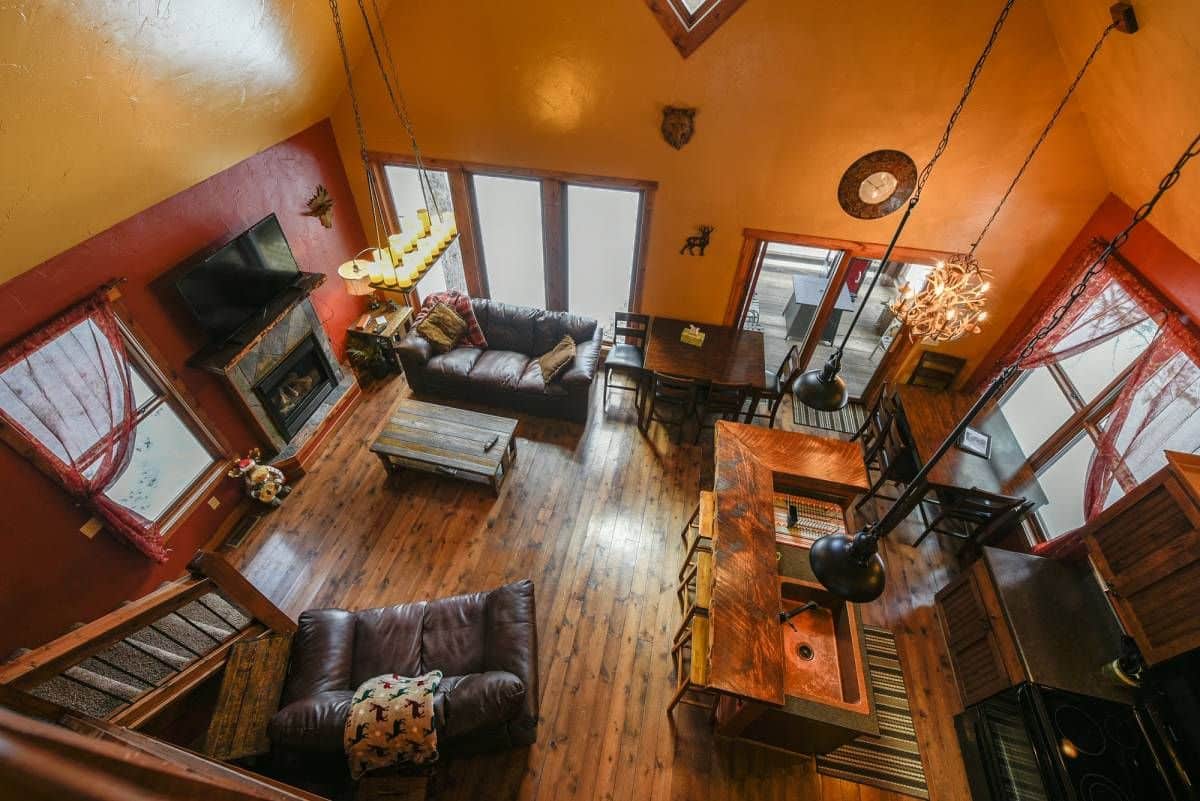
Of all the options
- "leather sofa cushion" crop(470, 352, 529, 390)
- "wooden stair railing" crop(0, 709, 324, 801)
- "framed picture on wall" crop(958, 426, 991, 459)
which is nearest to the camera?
"wooden stair railing" crop(0, 709, 324, 801)

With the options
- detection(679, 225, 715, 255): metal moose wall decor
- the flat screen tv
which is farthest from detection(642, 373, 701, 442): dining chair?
the flat screen tv

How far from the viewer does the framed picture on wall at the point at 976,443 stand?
12.5 ft

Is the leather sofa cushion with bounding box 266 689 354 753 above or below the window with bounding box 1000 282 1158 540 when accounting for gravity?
below

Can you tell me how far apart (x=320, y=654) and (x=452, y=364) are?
2882mm

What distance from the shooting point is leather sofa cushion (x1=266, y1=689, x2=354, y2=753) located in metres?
2.32

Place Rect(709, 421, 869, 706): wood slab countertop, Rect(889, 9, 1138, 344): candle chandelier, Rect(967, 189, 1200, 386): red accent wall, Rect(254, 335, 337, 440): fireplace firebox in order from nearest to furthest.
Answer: Rect(709, 421, 869, 706): wood slab countertop
Rect(967, 189, 1200, 386): red accent wall
Rect(889, 9, 1138, 344): candle chandelier
Rect(254, 335, 337, 440): fireplace firebox

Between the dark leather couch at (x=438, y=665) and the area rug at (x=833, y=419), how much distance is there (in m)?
3.56

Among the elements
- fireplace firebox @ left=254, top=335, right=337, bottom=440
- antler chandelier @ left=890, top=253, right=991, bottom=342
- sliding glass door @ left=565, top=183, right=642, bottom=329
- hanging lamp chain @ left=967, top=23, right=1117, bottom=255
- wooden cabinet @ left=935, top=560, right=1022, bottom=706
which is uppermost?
sliding glass door @ left=565, top=183, right=642, bottom=329

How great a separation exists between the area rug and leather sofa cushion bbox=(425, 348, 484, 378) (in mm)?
3504

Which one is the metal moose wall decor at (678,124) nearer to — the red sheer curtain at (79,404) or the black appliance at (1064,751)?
the red sheer curtain at (79,404)

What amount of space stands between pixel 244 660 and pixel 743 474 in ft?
10.3

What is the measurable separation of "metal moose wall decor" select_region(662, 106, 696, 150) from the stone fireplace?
3.41 metres

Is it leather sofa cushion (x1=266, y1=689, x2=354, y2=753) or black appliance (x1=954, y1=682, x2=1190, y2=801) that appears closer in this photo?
black appliance (x1=954, y1=682, x2=1190, y2=801)

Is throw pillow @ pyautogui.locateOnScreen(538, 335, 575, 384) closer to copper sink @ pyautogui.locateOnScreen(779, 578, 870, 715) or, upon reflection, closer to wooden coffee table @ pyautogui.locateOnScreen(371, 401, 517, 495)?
wooden coffee table @ pyautogui.locateOnScreen(371, 401, 517, 495)
